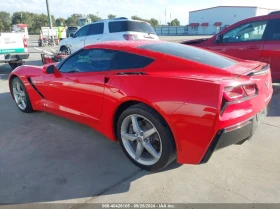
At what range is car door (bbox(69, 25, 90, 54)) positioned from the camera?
10086 millimetres

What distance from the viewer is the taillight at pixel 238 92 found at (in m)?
1.98

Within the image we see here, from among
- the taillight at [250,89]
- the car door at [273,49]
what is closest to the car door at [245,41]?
the car door at [273,49]

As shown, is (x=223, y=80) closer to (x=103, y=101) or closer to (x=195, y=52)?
(x=195, y=52)

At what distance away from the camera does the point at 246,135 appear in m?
2.17

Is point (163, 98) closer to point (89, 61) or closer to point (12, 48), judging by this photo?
point (89, 61)

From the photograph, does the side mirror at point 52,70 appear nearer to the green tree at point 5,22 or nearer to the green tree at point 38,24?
the green tree at point 5,22

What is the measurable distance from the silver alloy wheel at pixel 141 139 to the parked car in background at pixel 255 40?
148 inches

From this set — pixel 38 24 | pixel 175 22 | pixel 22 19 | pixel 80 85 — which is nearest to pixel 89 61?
pixel 80 85

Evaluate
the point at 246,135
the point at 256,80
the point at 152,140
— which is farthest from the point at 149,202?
the point at 256,80

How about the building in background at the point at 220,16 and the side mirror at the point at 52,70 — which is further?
the building in background at the point at 220,16

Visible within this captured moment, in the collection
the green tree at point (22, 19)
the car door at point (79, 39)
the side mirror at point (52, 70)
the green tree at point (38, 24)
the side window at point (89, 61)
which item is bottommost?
the side mirror at point (52, 70)

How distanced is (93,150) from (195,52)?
1.82 meters

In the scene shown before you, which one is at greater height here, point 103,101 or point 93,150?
point 103,101

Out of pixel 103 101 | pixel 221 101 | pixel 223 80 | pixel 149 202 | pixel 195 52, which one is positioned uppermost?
pixel 195 52
